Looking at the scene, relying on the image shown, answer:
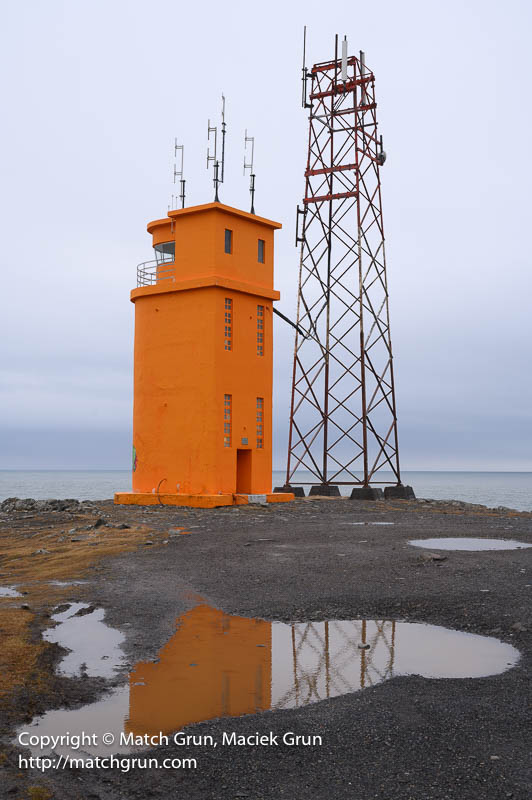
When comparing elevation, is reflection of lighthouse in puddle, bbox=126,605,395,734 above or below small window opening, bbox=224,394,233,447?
below

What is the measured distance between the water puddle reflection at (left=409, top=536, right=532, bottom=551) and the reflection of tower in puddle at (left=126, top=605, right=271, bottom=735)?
6.45 metres

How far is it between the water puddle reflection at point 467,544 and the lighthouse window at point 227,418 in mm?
11901

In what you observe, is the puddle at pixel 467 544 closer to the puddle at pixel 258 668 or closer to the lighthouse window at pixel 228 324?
the puddle at pixel 258 668

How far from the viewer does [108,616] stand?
29.1ft

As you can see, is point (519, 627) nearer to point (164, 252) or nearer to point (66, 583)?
point (66, 583)

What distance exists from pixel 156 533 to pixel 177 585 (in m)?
6.72

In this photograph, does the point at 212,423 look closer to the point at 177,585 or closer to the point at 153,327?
the point at 153,327

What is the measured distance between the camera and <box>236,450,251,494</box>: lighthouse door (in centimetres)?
2723

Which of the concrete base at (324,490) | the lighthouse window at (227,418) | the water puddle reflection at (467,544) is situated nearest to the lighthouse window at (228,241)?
the lighthouse window at (227,418)

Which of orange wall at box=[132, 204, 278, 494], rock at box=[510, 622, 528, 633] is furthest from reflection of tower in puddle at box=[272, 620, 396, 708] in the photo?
orange wall at box=[132, 204, 278, 494]

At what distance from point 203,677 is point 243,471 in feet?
68.7

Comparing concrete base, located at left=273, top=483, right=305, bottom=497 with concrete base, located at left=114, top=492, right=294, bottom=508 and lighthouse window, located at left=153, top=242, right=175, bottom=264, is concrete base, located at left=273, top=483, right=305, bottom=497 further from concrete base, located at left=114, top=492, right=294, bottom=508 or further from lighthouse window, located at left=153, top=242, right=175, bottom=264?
lighthouse window, located at left=153, top=242, right=175, bottom=264

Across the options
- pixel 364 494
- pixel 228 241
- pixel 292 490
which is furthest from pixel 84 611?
pixel 292 490

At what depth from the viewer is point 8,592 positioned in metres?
10.4
